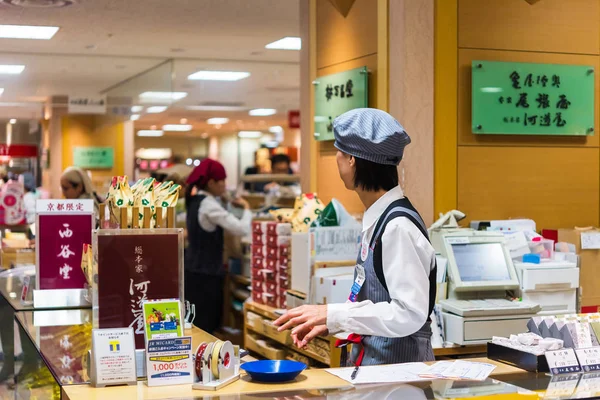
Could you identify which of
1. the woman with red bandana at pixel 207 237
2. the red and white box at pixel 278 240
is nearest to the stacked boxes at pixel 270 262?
the red and white box at pixel 278 240

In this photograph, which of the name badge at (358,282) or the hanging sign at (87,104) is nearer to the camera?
the name badge at (358,282)

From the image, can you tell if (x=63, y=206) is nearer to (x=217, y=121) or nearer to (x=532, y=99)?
(x=532, y=99)

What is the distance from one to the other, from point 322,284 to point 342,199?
1.20m

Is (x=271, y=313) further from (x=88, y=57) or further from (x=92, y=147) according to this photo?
(x=92, y=147)

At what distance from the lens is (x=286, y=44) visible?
960cm

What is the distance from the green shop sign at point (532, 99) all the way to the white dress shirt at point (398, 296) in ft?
8.46

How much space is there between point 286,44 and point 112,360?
7615 millimetres

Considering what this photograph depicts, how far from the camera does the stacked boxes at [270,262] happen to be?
16.8ft

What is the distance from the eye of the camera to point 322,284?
14.6 ft

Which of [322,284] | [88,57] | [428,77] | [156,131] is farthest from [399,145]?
[156,131]

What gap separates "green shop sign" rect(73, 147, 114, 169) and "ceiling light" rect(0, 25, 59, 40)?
6.06 metres

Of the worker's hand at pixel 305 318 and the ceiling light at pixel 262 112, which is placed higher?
the ceiling light at pixel 262 112

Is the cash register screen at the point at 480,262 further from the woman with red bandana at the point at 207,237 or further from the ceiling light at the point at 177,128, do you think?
the ceiling light at the point at 177,128

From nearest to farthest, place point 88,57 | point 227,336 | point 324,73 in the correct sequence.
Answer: point 324,73 < point 227,336 < point 88,57
